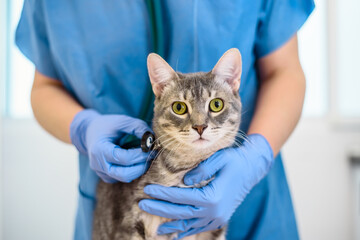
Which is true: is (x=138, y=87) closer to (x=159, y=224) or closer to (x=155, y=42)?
(x=155, y=42)

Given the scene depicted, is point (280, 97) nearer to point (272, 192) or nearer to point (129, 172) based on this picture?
point (272, 192)

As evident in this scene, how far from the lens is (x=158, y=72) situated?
0.57m

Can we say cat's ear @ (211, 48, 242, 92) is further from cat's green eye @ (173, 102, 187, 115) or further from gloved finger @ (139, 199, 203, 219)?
gloved finger @ (139, 199, 203, 219)

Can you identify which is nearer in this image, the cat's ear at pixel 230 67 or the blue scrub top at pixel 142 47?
the cat's ear at pixel 230 67

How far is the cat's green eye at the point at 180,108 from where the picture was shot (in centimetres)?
64

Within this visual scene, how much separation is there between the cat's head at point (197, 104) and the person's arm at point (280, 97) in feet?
0.69

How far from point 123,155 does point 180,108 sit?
0.19 m

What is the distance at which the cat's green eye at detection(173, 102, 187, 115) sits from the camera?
2.11 ft

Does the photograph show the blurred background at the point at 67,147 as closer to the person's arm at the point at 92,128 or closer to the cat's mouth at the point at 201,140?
the person's arm at the point at 92,128

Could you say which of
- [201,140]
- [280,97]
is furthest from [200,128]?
[280,97]

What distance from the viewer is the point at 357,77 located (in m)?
1.08

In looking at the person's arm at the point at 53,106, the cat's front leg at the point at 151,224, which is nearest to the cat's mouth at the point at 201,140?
the cat's front leg at the point at 151,224

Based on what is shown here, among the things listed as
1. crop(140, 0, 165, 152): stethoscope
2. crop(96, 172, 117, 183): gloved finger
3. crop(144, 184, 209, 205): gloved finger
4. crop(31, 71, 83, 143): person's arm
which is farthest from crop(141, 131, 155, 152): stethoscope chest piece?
crop(31, 71, 83, 143): person's arm

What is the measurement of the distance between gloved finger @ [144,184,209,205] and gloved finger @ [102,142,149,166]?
70mm
